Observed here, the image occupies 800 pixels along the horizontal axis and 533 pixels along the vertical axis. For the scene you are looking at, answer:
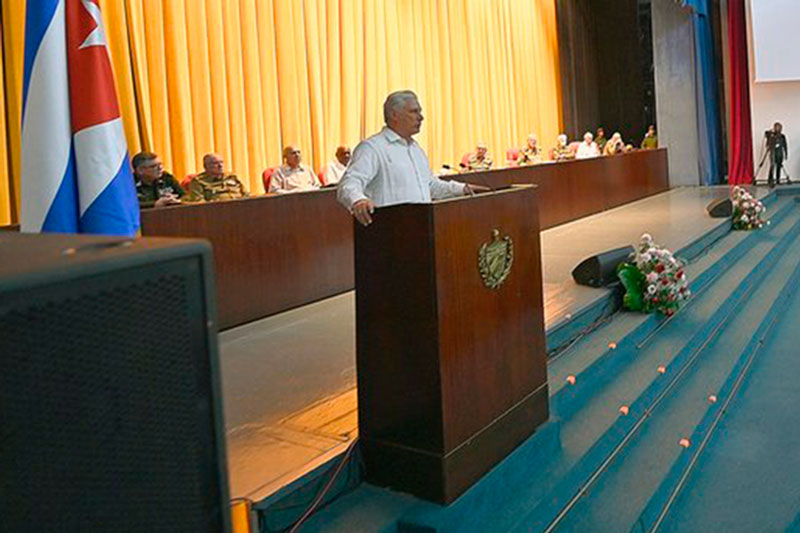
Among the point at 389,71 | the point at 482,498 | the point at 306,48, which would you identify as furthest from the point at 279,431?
the point at 389,71

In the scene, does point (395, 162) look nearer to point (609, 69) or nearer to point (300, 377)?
point (300, 377)

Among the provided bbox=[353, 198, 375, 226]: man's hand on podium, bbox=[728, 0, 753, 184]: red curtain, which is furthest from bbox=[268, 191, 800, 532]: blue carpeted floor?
bbox=[728, 0, 753, 184]: red curtain

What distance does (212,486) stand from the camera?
2.93ft

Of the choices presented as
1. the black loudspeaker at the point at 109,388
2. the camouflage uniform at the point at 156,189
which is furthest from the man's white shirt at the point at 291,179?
the black loudspeaker at the point at 109,388

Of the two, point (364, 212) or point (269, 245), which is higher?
point (364, 212)

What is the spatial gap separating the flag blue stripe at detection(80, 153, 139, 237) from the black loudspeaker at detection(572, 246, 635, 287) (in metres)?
2.72

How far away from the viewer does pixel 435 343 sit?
223 centimetres

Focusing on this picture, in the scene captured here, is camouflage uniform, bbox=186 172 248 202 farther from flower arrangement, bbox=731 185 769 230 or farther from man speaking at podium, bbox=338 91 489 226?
flower arrangement, bbox=731 185 769 230

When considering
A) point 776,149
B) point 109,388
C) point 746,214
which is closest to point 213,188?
point 109,388

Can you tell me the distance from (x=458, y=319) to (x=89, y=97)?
1.54 m

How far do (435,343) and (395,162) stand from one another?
1.13 metres

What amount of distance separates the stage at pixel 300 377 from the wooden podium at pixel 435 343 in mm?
208

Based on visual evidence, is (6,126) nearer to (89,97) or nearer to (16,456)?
(89,97)

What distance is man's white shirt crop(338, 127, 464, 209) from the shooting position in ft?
10.1
